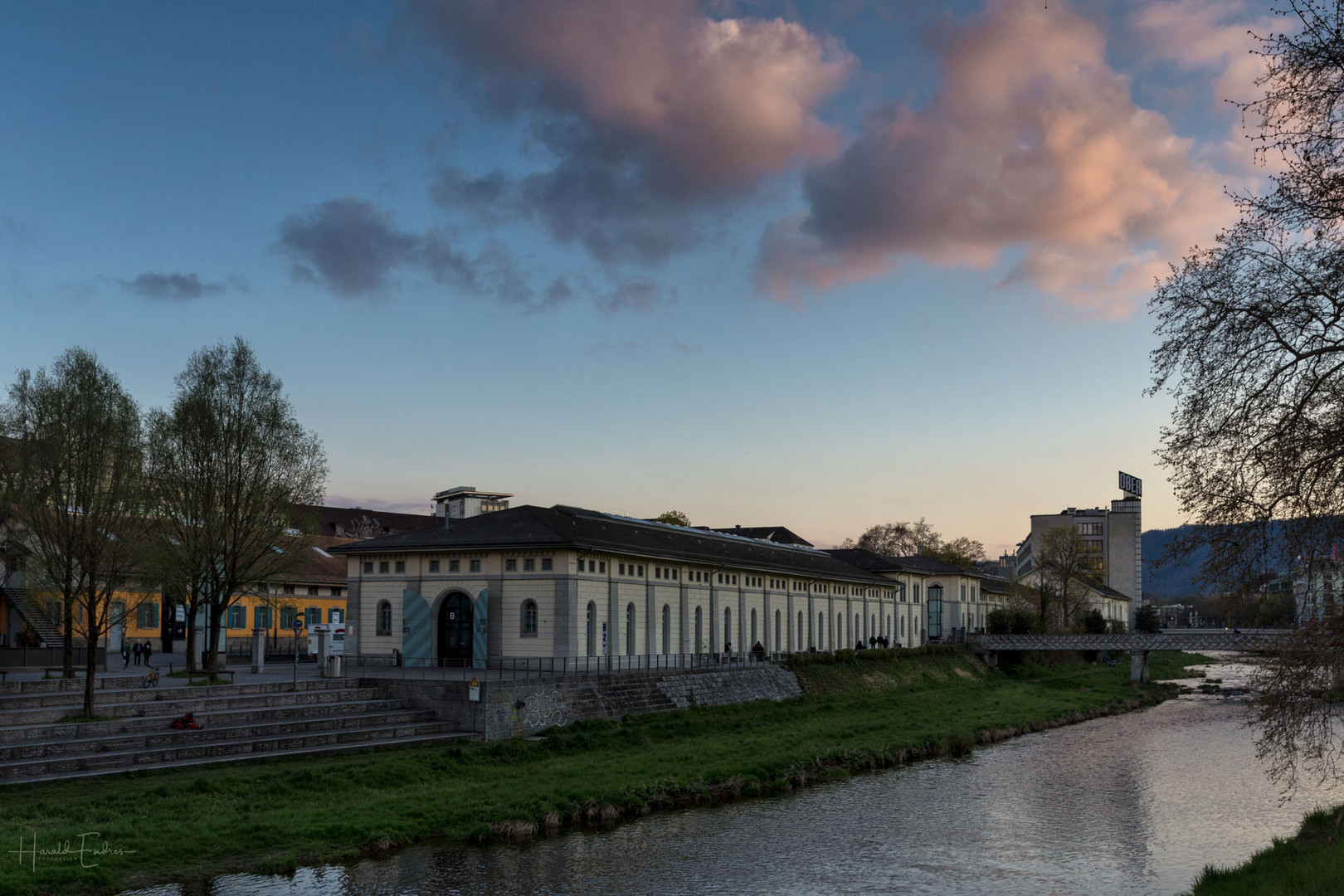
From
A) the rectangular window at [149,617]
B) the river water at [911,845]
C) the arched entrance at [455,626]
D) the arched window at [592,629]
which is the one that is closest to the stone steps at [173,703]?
the river water at [911,845]

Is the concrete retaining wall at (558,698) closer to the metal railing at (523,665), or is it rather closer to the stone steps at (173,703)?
the metal railing at (523,665)

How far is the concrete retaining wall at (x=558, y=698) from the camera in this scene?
110ft

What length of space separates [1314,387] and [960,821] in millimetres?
15600

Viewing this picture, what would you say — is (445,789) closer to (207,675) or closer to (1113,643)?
(207,675)

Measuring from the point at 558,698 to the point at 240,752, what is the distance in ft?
37.4

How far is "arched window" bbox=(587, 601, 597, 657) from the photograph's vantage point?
4575cm

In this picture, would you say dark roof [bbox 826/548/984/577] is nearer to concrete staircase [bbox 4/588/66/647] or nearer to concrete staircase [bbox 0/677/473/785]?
concrete staircase [bbox 4/588/66/647]

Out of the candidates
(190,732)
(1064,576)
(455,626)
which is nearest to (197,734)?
(190,732)

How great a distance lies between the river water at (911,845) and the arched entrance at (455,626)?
1971 centimetres

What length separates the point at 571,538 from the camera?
44031 mm

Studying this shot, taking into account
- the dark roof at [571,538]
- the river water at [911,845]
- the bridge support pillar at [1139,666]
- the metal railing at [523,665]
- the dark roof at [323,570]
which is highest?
the dark roof at [571,538]

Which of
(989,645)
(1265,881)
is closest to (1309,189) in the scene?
(1265,881)

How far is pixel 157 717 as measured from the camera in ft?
92.0

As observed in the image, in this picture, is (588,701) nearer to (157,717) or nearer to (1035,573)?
(157,717)
